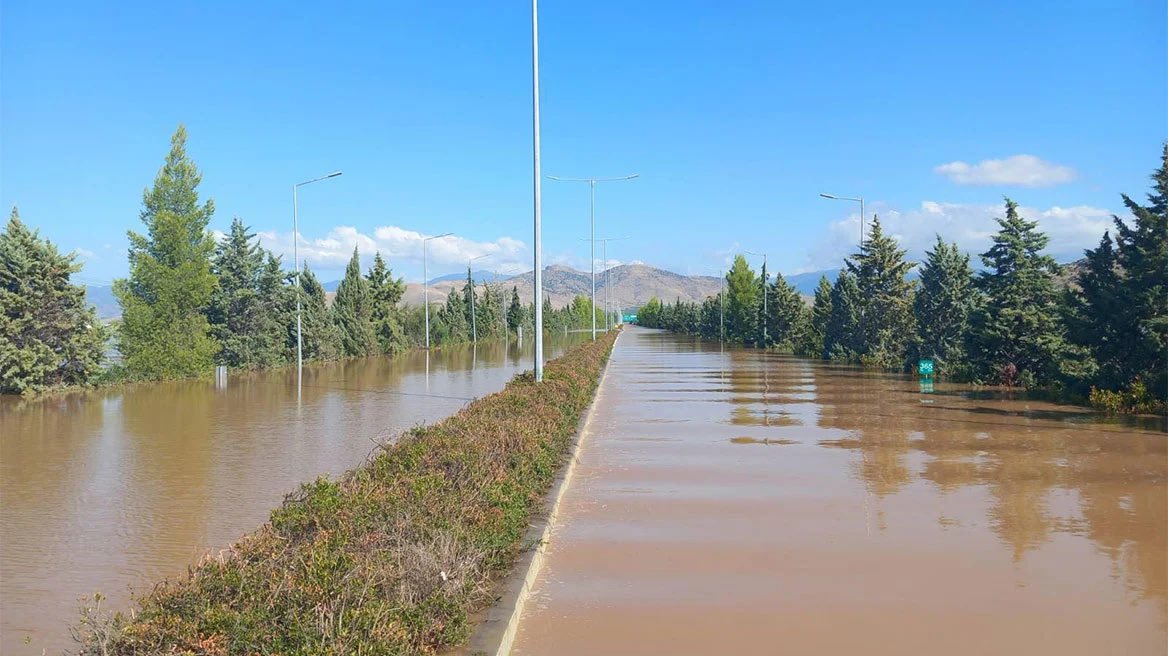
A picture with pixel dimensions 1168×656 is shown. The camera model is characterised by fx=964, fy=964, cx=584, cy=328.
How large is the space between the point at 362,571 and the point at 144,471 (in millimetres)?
9383

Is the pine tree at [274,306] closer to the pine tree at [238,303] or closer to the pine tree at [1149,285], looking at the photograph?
the pine tree at [238,303]

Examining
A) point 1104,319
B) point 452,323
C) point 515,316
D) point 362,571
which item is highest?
point 515,316

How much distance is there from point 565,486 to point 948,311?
2328 centimetres

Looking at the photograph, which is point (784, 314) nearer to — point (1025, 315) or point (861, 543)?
point (1025, 315)

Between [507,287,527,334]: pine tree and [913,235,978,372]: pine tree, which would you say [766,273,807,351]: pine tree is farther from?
[507,287,527,334]: pine tree

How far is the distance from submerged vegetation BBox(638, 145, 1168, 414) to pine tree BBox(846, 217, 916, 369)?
42 millimetres

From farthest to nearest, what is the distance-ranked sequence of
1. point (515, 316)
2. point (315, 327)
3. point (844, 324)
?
point (515, 316) → point (315, 327) → point (844, 324)

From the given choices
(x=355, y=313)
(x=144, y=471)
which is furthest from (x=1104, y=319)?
(x=355, y=313)

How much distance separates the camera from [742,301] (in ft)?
218

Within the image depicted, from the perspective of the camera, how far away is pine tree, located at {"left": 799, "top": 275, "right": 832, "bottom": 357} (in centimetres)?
4712

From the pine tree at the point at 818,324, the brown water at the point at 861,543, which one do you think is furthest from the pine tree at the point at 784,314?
the brown water at the point at 861,543

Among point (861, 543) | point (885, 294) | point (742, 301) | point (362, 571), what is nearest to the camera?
point (362, 571)

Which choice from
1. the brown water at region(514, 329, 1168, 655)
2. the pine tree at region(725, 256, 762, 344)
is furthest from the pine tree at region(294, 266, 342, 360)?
the brown water at region(514, 329, 1168, 655)

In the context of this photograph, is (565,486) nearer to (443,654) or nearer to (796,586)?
(796,586)
